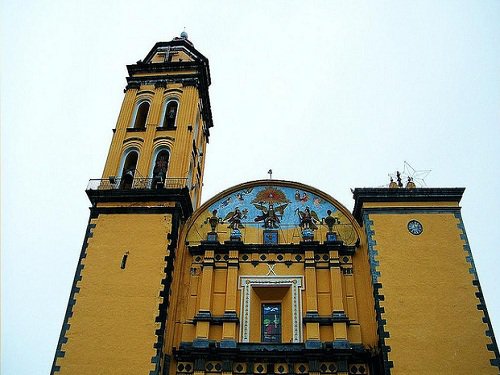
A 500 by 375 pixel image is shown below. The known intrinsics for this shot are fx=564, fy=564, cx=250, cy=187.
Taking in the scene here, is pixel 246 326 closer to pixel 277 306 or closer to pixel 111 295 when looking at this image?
pixel 277 306

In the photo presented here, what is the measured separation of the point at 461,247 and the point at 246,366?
7169 mm

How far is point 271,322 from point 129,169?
758 centimetres

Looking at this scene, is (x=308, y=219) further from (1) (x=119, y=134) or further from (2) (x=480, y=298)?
(1) (x=119, y=134)

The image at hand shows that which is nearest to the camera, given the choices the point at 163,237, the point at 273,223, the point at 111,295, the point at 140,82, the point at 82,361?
the point at 82,361

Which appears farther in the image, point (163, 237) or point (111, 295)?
point (163, 237)

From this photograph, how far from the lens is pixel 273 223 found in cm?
1858

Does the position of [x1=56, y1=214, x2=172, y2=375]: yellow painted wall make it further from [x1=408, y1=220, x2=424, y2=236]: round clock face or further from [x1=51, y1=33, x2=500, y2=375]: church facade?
[x1=408, y1=220, x2=424, y2=236]: round clock face

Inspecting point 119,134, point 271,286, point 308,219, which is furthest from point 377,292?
point 119,134

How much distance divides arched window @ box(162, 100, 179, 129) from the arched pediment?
362 cm

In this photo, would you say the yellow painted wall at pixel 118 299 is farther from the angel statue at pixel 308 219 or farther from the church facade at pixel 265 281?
the angel statue at pixel 308 219

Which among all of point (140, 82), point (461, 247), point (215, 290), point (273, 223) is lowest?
point (215, 290)

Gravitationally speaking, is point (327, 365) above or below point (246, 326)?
below

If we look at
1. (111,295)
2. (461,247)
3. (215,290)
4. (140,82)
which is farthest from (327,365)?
(140,82)

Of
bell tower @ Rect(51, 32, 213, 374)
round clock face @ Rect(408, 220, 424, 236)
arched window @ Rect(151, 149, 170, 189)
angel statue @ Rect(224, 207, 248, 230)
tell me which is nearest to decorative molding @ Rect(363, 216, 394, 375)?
round clock face @ Rect(408, 220, 424, 236)
